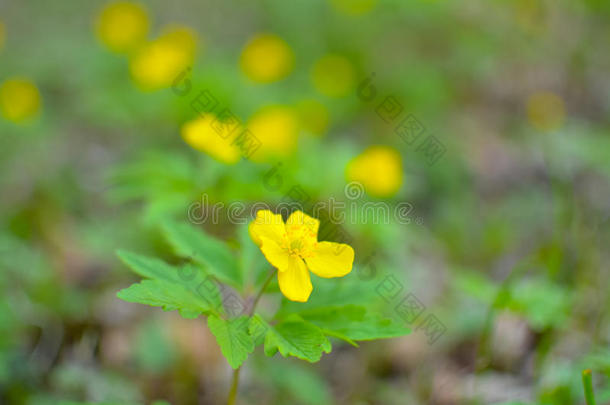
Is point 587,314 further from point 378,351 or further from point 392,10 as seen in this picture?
point 392,10

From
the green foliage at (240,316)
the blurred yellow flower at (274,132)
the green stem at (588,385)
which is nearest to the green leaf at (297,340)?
the green foliage at (240,316)

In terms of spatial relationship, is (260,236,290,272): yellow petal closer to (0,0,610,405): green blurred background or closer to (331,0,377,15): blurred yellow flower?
(0,0,610,405): green blurred background

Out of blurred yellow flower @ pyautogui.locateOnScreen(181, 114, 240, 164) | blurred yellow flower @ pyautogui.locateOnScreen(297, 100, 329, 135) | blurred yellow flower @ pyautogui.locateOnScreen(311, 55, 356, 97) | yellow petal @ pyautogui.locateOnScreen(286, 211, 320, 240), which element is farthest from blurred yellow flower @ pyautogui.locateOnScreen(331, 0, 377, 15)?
yellow petal @ pyautogui.locateOnScreen(286, 211, 320, 240)

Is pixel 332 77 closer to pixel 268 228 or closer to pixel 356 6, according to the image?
pixel 356 6

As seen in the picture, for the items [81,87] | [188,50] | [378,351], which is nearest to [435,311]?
[378,351]

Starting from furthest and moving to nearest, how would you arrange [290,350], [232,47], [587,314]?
[232,47] < [587,314] < [290,350]

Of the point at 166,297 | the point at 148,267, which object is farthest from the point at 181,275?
the point at 166,297
